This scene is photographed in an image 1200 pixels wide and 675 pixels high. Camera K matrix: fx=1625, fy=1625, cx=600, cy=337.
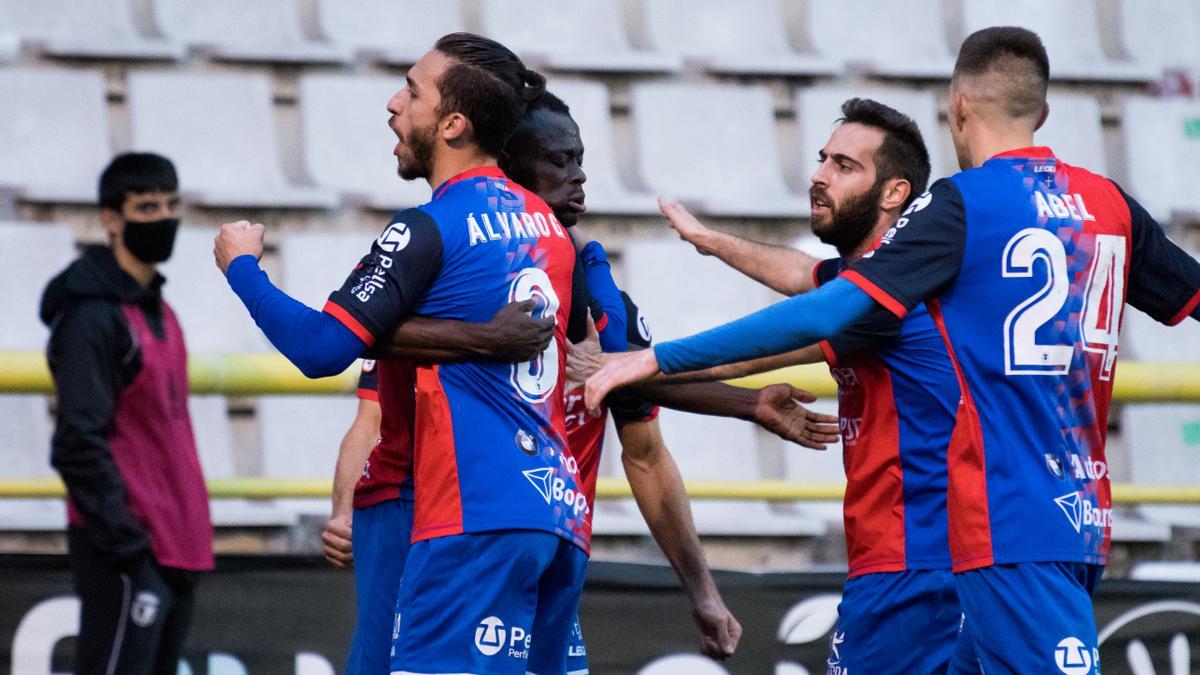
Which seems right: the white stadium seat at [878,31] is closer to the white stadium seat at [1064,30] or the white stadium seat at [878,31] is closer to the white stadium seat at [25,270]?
the white stadium seat at [1064,30]

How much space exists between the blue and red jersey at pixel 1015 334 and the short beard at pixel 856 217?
0.77 meters

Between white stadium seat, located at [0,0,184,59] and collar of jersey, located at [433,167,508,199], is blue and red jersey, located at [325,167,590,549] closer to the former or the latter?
collar of jersey, located at [433,167,508,199]

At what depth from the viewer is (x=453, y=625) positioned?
341 centimetres

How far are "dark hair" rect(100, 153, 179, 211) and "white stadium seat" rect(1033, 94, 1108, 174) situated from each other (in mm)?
4987

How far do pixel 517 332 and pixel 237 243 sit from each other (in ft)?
2.24

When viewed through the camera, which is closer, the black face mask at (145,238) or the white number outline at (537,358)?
the white number outline at (537,358)

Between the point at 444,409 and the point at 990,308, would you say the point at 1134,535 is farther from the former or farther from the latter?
the point at 444,409

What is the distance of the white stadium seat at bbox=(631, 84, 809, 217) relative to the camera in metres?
7.99

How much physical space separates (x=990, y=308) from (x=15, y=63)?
5.43 m

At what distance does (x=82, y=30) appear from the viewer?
7.61m

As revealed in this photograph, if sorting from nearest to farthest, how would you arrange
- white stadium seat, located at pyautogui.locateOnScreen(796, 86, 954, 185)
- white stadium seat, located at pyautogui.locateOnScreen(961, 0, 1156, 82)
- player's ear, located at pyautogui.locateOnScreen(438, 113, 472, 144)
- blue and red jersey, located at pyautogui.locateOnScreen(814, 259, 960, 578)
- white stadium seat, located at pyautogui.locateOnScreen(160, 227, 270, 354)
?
player's ear, located at pyautogui.locateOnScreen(438, 113, 472, 144), blue and red jersey, located at pyautogui.locateOnScreen(814, 259, 960, 578), white stadium seat, located at pyautogui.locateOnScreen(160, 227, 270, 354), white stadium seat, located at pyautogui.locateOnScreen(796, 86, 954, 185), white stadium seat, located at pyautogui.locateOnScreen(961, 0, 1156, 82)

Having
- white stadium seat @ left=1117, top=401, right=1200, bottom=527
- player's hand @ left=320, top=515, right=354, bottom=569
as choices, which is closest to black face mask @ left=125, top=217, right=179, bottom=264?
player's hand @ left=320, top=515, right=354, bottom=569

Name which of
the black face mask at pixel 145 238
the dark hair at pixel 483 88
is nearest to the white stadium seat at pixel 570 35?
the black face mask at pixel 145 238

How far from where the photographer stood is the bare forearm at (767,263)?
15.3 feet
